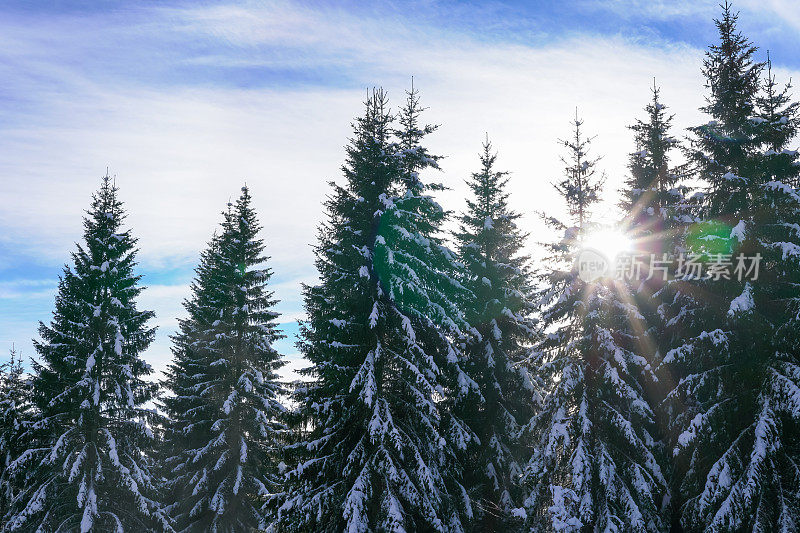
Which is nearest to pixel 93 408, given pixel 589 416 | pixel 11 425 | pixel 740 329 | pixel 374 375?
pixel 11 425

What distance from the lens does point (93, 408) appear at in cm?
2045

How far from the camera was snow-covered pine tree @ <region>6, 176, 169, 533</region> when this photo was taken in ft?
63.7

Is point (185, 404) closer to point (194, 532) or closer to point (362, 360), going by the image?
point (194, 532)

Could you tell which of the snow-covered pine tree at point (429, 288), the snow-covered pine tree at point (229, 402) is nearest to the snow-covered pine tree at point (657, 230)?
the snow-covered pine tree at point (429, 288)

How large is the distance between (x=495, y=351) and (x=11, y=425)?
20993 millimetres

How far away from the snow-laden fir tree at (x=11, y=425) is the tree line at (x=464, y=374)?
0.21 m

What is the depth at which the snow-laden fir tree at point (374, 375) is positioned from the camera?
14.5 metres

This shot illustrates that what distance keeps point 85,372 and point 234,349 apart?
623cm

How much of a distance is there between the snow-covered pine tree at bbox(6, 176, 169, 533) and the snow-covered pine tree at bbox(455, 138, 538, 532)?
13337 mm

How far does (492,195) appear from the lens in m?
25.1

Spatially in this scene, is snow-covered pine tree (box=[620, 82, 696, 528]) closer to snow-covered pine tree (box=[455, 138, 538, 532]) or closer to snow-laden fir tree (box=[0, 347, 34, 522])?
snow-covered pine tree (box=[455, 138, 538, 532])

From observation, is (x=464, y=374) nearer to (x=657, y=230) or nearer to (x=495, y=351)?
(x=495, y=351)

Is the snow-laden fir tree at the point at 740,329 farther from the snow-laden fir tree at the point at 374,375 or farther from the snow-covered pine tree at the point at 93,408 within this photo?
the snow-covered pine tree at the point at 93,408

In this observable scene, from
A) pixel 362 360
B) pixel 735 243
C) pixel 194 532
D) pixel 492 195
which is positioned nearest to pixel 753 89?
pixel 735 243
